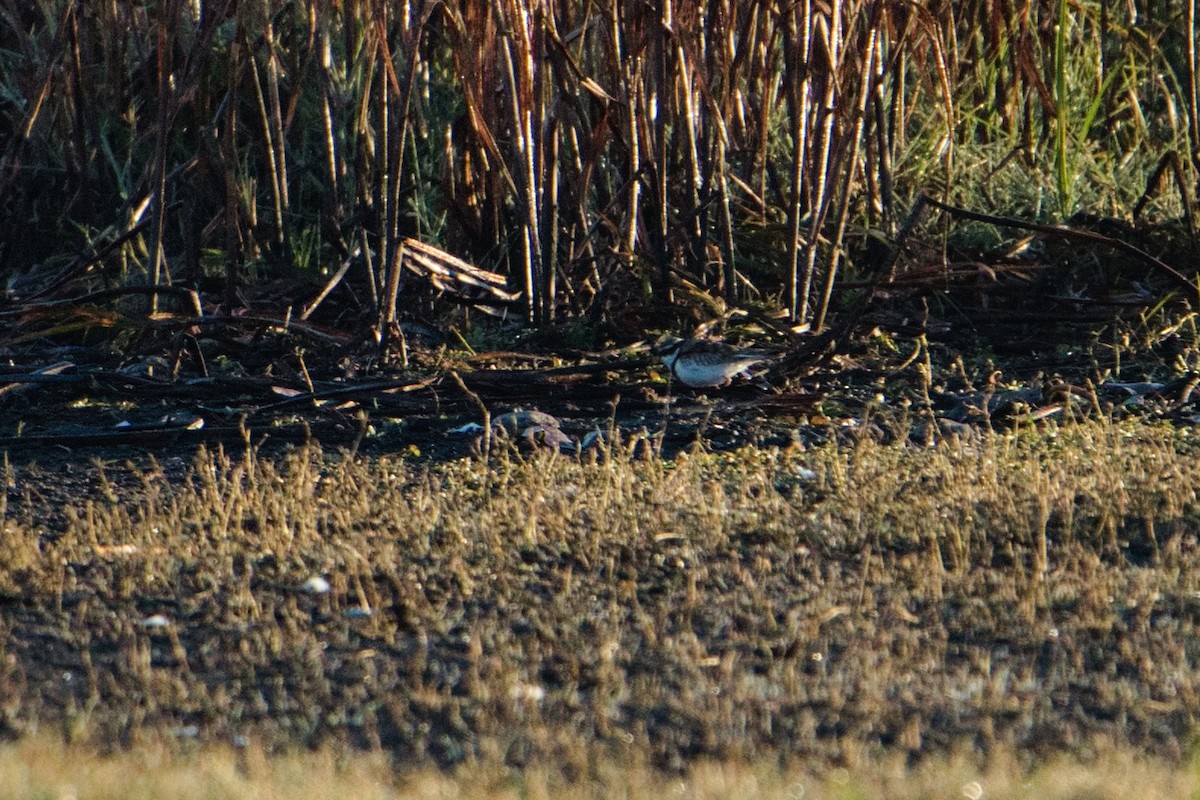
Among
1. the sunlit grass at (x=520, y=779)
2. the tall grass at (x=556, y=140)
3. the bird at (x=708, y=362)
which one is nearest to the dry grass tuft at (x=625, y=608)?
the sunlit grass at (x=520, y=779)

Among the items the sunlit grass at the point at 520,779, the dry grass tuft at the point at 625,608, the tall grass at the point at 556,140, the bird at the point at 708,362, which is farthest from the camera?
the tall grass at the point at 556,140

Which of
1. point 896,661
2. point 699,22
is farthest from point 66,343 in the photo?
point 896,661

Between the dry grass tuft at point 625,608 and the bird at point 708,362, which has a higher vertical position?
the bird at point 708,362

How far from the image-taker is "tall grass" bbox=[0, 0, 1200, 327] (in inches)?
212

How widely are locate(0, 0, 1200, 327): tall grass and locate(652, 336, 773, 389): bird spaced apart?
647 mm

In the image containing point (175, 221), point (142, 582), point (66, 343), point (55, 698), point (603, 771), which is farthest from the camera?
point (175, 221)

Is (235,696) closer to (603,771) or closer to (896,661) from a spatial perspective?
(603,771)

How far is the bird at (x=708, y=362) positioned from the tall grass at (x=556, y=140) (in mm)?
647

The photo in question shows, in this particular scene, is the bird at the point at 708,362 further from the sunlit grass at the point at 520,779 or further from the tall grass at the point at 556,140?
the sunlit grass at the point at 520,779

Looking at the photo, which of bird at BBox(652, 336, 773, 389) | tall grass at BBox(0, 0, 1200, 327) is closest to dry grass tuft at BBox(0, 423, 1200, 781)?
bird at BBox(652, 336, 773, 389)

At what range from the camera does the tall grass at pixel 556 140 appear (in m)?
5.39

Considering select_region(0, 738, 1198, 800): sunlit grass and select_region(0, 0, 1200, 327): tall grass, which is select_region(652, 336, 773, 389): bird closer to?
select_region(0, 0, 1200, 327): tall grass

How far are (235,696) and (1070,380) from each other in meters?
3.52

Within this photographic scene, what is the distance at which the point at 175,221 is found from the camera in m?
7.50
